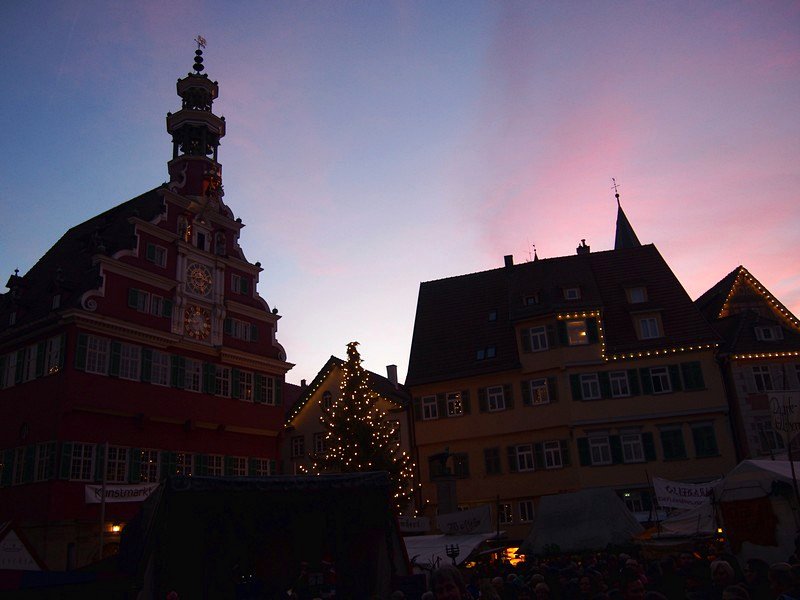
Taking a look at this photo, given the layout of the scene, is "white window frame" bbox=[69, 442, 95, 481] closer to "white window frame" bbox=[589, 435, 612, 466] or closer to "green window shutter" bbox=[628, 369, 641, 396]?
"white window frame" bbox=[589, 435, 612, 466]

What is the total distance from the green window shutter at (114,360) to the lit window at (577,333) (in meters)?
21.8

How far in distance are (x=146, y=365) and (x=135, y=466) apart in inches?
180

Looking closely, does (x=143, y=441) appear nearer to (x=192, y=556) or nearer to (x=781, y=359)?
(x=192, y=556)

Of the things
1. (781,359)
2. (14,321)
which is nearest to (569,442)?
(781,359)

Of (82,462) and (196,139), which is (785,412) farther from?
(196,139)

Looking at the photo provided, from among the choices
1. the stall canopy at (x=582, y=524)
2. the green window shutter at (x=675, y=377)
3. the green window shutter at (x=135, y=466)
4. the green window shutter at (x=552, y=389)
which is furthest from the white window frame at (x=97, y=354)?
the green window shutter at (x=675, y=377)

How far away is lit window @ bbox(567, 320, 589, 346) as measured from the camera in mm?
36719

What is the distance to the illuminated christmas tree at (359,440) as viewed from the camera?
34.7 meters

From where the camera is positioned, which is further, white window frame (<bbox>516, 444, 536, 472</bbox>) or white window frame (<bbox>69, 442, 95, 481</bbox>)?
white window frame (<bbox>516, 444, 536, 472</bbox>)

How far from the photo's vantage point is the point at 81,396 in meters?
29.7

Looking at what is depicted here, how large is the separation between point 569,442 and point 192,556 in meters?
24.3

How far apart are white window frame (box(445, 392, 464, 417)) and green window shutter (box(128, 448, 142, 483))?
628 inches

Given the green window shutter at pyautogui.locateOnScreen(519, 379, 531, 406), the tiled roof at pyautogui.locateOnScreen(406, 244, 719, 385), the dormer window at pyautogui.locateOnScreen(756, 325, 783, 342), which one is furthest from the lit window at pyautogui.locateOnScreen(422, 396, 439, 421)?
the dormer window at pyautogui.locateOnScreen(756, 325, 783, 342)

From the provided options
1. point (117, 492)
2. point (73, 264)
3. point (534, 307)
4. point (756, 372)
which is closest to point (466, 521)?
point (117, 492)
